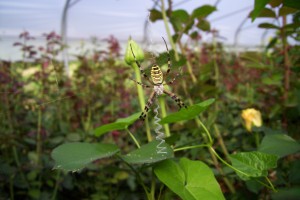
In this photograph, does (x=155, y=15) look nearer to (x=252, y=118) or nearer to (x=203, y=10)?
(x=203, y=10)

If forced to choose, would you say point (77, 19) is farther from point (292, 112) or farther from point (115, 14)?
point (292, 112)

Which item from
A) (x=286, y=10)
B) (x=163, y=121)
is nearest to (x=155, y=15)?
(x=286, y=10)

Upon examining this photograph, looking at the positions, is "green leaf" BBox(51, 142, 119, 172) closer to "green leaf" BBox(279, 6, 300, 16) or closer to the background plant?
the background plant

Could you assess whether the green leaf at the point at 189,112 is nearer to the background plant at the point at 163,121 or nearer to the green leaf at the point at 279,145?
the background plant at the point at 163,121

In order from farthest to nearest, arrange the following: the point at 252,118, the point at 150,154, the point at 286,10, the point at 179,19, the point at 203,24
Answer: the point at 203,24
the point at 179,19
the point at 252,118
the point at 286,10
the point at 150,154

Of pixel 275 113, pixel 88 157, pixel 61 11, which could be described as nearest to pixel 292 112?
pixel 275 113

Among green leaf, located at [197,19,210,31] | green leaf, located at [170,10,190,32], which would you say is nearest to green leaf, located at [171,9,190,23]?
green leaf, located at [170,10,190,32]
